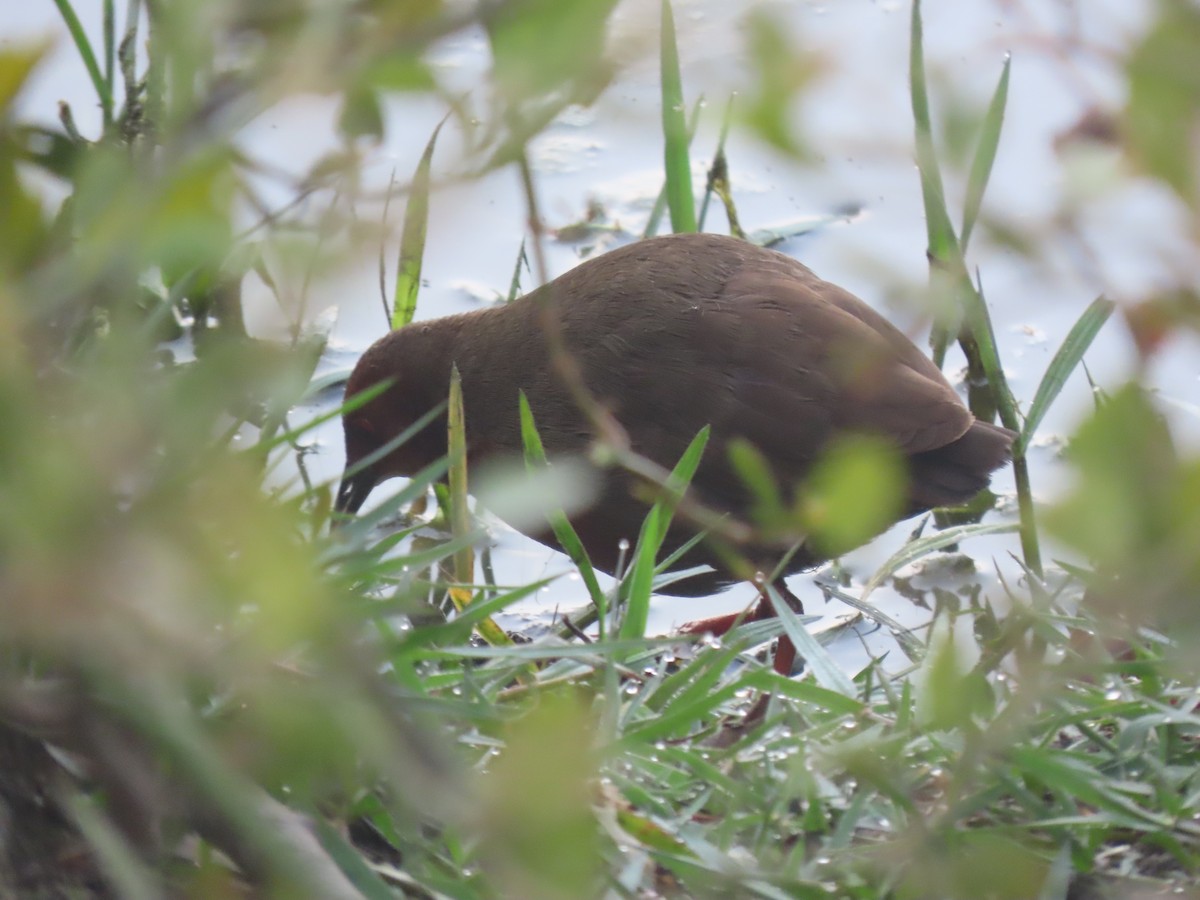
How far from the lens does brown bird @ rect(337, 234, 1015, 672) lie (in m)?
2.97

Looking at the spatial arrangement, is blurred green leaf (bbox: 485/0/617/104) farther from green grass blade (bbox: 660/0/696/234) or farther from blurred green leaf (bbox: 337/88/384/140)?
green grass blade (bbox: 660/0/696/234)

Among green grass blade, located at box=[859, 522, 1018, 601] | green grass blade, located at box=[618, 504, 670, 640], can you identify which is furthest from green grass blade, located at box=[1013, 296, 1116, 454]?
green grass blade, located at box=[618, 504, 670, 640]

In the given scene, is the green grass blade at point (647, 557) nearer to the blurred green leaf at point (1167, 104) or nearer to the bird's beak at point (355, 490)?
the blurred green leaf at point (1167, 104)

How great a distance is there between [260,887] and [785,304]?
2.01 meters

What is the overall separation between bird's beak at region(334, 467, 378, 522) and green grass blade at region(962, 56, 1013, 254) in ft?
5.67

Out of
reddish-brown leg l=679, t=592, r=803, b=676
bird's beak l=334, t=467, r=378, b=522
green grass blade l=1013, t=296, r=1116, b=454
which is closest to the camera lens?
green grass blade l=1013, t=296, r=1116, b=454

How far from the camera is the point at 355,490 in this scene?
361 cm

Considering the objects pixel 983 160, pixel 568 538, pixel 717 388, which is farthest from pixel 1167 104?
pixel 717 388

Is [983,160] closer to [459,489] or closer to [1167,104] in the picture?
[1167,104]

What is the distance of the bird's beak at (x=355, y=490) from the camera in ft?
11.7

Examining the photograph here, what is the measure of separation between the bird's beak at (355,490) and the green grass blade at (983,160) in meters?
1.73

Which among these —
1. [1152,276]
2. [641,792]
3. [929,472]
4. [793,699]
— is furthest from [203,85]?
[929,472]

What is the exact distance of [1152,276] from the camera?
36.5 inches

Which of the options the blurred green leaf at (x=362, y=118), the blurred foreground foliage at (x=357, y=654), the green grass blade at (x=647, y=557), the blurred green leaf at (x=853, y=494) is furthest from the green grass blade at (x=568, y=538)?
the blurred green leaf at (x=362, y=118)
